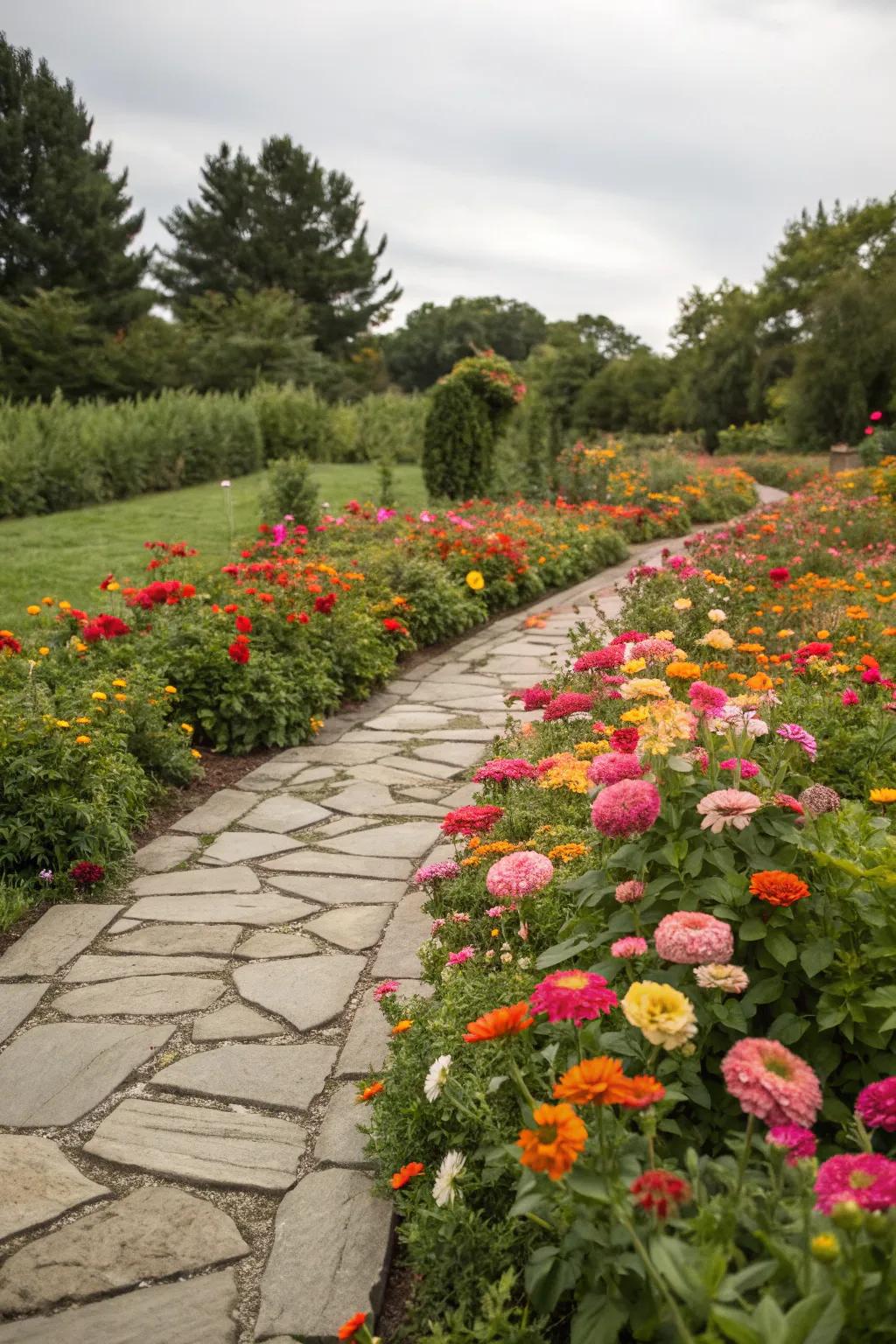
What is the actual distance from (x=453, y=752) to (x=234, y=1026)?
215 cm

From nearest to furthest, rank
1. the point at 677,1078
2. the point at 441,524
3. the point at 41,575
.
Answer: the point at 677,1078 → the point at 41,575 → the point at 441,524

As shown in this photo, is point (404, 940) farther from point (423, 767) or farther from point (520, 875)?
point (423, 767)

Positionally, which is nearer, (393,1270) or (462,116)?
(393,1270)

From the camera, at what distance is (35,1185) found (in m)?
1.85

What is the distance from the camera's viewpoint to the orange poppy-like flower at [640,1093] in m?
1.13

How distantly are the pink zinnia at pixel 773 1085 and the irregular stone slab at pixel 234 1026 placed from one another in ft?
4.85

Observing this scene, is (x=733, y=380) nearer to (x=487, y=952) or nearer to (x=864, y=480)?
(x=864, y=480)

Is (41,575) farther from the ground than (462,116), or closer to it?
closer to it

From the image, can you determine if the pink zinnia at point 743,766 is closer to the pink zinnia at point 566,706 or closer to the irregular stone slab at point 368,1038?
the pink zinnia at point 566,706

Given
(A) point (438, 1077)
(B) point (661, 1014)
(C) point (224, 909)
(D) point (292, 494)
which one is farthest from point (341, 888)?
(D) point (292, 494)

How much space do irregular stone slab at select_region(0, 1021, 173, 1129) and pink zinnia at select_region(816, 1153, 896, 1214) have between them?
1614 mm

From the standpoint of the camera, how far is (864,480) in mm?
11625

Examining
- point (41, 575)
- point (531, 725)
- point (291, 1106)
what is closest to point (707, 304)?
point (41, 575)

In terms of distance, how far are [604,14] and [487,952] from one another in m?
5.04
